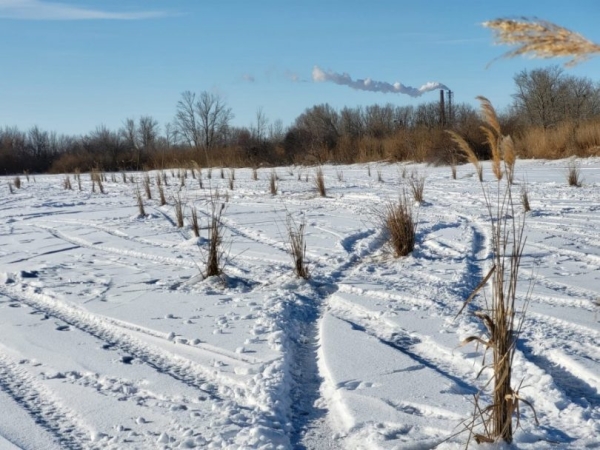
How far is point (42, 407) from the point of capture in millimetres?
2664

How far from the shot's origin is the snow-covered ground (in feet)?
7.97

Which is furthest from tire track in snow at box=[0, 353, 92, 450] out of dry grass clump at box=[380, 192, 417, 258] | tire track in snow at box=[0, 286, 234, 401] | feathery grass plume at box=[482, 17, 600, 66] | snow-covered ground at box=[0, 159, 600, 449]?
dry grass clump at box=[380, 192, 417, 258]

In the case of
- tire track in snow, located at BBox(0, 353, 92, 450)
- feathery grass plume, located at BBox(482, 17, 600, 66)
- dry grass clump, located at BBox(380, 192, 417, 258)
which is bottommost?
tire track in snow, located at BBox(0, 353, 92, 450)

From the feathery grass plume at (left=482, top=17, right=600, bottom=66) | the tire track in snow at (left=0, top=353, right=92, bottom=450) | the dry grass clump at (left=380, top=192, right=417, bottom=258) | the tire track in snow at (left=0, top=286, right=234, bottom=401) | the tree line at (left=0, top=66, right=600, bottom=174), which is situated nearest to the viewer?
the feathery grass plume at (left=482, top=17, right=600, bottom=66)

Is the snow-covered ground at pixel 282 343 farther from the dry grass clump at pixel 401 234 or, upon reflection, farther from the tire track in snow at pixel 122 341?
the dry grass clump at pixel 401 234

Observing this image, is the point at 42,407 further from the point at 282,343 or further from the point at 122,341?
the point at 282,343

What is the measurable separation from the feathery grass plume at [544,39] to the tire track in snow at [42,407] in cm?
191

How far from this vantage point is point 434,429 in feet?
7.73

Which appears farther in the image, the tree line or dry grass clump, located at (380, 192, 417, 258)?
the tree line

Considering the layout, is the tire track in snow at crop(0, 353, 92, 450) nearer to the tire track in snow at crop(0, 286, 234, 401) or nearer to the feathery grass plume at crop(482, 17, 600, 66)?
the tire track in snow at crop(0, 286, 234, 401)

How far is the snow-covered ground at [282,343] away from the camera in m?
2.43

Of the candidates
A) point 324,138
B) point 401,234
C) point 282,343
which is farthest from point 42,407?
point 324,138

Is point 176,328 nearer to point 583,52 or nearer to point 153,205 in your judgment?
point 583,52

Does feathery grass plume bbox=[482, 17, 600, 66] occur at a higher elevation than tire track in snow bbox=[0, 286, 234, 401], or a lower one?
higher
